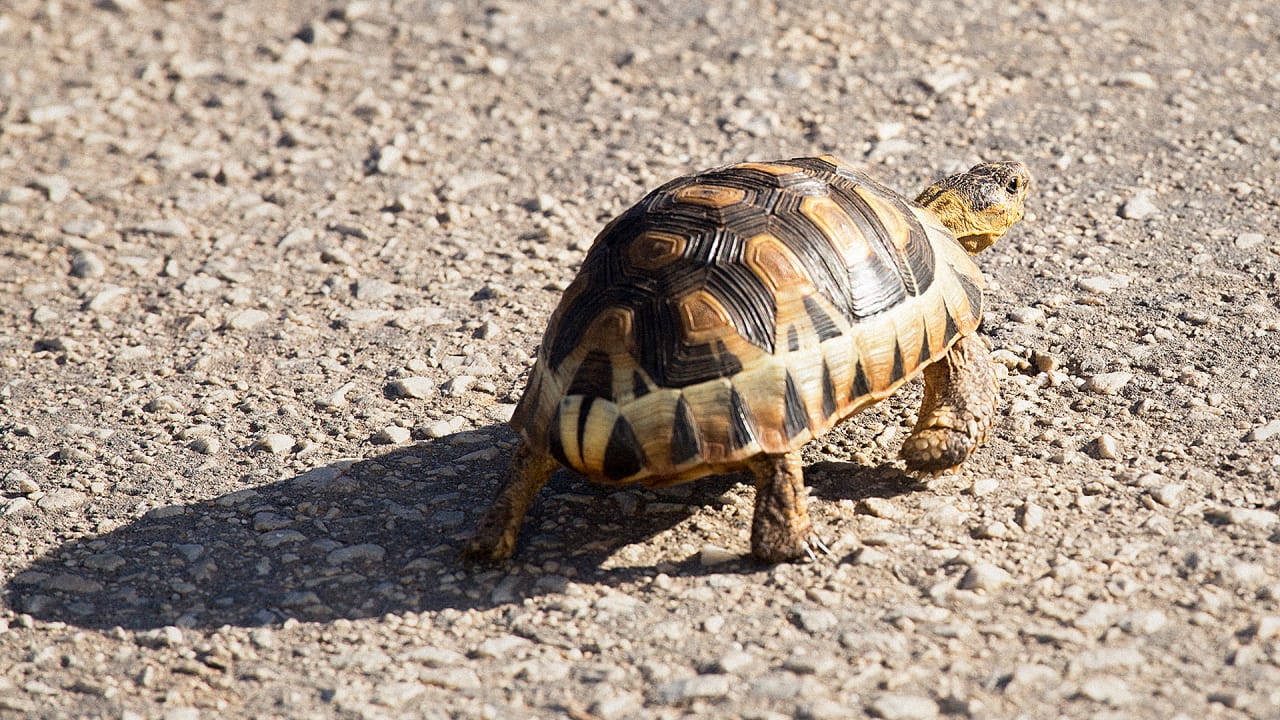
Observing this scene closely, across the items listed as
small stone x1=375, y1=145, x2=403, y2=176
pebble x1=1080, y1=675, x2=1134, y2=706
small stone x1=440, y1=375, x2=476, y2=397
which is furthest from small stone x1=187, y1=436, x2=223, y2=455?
pebble x1=1080, y1=675, x2=1134, y2=706

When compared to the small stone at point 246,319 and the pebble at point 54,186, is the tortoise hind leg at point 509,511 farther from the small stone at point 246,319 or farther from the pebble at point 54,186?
the pebble at point 54,186

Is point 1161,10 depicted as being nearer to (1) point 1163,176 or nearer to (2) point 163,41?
(1) point 1163,176

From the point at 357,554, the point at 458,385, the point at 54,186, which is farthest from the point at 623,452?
the point at 54,186

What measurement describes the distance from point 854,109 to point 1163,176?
1589 millimetres

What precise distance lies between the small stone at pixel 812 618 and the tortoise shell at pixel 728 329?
1.39 ft

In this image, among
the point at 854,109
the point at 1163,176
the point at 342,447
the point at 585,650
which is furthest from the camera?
the point at 854,109

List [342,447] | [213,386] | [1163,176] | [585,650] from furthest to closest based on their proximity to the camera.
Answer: [1163,176], [213,386], [342,447], [585,650]

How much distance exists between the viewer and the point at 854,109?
6.69m

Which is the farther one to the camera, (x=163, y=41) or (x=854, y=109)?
(x=163, y=41)

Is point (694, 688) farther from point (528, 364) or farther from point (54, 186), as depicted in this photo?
point (54, 186)

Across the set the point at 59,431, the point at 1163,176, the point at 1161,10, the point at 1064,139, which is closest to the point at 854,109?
the point at 1064,139

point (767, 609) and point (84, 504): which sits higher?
point (767, 609)

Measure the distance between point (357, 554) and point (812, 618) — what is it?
1.37 meters

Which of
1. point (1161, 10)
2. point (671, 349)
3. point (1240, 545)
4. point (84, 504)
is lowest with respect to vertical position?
point (84, 504)
